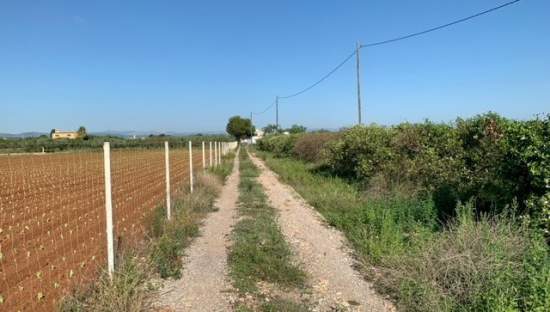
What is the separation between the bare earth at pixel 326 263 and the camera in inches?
181

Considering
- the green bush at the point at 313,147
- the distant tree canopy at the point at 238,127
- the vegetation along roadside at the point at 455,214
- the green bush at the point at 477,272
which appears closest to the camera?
the green bush at the point at 477,272

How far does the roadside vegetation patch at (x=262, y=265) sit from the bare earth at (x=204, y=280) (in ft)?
0.60

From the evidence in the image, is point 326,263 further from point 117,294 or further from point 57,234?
point 57,234

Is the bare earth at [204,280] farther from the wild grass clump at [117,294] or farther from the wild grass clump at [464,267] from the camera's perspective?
the wild grass clump at [464,267]

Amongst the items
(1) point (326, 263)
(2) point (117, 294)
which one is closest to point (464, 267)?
(1) point (326, 263)

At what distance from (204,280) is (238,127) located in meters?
102

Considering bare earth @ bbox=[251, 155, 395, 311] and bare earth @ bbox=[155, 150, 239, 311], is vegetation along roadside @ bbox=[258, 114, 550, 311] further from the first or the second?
bare earth @ bbox=[155, 150, 239, 311]

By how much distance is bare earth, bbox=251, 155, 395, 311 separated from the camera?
4.61 metres

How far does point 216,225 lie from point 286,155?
2998 cm

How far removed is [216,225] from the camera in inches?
347

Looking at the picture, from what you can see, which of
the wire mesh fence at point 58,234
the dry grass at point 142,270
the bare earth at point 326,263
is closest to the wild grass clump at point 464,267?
the bare earth at point 326,263

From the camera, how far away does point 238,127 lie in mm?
106438

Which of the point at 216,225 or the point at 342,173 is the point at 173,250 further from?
the point at 342,173

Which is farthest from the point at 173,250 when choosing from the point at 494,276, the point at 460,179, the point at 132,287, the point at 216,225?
the point at 460,179
